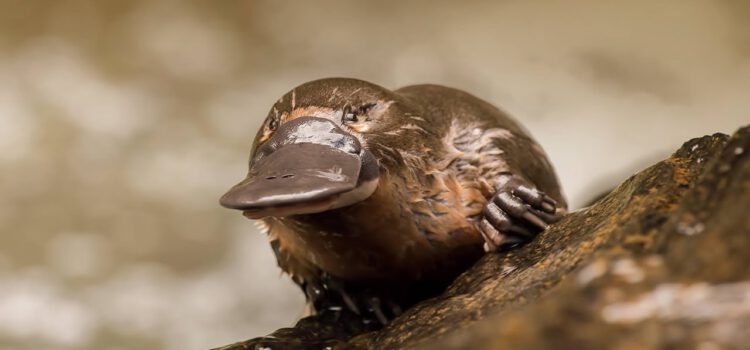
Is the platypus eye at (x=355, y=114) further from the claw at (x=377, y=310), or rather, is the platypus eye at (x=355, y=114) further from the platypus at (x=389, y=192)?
the claw at (x=377, y=310)

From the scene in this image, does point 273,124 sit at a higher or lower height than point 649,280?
higher

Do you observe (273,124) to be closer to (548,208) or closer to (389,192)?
(389,192)

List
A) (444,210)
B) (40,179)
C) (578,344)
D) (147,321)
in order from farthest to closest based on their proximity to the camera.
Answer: (40,179), (147,321), (444,210), (578,344)

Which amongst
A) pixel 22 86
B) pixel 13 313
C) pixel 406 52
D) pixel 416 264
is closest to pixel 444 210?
pixel 416 264

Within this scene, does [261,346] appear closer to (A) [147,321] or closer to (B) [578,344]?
(B) [578,344]

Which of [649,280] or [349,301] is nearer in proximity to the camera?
[649,280]

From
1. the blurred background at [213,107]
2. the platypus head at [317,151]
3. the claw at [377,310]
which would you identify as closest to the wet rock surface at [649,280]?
the platypus head at [317,151]

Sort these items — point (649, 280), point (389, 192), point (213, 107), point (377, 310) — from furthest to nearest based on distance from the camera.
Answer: point (213, 107) < point (377, 310) < point (389, 192) < point (649, 280)

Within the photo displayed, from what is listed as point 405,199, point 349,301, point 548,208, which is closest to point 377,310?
point 349,301
